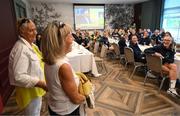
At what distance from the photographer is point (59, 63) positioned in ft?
2.87

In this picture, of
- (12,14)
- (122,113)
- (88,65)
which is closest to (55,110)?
(122,113)

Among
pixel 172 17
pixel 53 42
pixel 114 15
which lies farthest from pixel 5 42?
pixel 114 15

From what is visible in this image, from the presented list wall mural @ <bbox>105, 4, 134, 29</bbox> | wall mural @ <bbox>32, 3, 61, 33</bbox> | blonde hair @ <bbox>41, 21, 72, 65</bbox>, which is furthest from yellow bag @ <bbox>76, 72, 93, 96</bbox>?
wall mural @ <bbox>105, 4, 134, 29</bbox>

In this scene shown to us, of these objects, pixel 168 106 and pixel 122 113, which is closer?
pixel 122 113

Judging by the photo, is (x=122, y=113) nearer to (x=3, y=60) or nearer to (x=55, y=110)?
(x=55, y=110)

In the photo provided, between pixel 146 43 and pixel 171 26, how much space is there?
3.19 m

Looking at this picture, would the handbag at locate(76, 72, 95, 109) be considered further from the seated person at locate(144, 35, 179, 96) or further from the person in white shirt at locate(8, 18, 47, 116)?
the seated person at locate(144, 35, 179, 96)

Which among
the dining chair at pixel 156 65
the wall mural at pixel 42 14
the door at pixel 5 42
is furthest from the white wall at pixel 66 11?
the dining chair at pixel 156 65

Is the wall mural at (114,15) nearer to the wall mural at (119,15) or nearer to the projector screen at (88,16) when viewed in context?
the wall mural at (119,15)

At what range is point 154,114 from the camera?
231 cm

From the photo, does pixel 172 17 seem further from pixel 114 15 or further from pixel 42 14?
pixel 42 14

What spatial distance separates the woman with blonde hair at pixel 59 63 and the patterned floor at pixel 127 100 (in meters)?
1.56

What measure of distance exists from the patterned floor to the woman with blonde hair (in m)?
1.56

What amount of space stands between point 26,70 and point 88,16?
386 inches
